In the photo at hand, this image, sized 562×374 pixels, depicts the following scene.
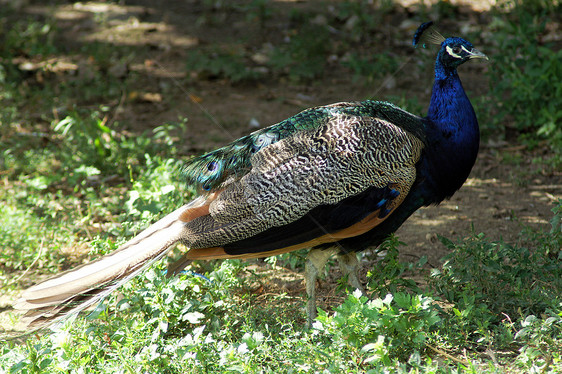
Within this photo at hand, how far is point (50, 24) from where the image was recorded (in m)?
7.31

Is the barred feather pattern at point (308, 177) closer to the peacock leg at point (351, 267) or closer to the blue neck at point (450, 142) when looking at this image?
the blue neck at point (450, 142)

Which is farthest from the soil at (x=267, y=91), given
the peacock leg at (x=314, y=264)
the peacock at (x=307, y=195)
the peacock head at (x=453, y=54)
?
the peacock head at (x=453, y=54)

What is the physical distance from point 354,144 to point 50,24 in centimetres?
529

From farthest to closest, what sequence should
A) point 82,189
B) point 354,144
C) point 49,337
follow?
point 82,189, point 354,144, point 49,337

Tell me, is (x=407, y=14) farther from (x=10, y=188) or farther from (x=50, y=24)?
(x=10, y=188)

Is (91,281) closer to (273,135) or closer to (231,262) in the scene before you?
(231,262)

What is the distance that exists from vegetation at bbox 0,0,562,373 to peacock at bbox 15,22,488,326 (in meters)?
0.15

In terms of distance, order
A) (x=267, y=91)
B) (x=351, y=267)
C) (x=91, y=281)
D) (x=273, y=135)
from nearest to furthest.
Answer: (x=91, y=281) → (x=273, y=135) → (x=351, y=267) → (x=267, y=91)

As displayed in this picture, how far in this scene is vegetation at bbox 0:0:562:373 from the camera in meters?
2.81

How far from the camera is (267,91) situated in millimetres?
6465

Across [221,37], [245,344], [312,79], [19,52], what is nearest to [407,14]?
[312,79]

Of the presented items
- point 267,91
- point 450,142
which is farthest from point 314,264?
point 267,91

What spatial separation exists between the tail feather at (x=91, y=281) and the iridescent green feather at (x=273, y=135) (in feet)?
1.14

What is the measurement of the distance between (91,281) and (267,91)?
3.64m
